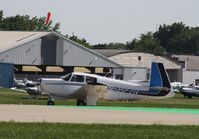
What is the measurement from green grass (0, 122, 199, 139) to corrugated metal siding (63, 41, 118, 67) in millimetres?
63304

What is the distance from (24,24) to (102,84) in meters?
109

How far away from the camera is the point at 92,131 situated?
18.5 m

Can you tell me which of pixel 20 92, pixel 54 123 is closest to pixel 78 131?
pixel 54 123

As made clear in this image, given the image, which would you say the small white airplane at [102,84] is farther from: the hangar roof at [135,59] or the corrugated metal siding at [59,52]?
the hangar roof at [135,59]

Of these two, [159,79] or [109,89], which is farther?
[159,79]

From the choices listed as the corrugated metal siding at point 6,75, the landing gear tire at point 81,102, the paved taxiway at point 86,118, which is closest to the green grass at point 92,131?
the paved taxiway at point 86,118

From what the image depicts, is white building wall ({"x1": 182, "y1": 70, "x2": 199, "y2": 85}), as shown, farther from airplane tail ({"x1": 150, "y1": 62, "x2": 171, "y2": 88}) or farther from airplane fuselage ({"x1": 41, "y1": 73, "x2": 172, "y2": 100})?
airplane fuselage ({"x1": 41, "y1": 73, "x2": 172, "y2": 100})

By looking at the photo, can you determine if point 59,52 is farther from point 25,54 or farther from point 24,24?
point 24,24

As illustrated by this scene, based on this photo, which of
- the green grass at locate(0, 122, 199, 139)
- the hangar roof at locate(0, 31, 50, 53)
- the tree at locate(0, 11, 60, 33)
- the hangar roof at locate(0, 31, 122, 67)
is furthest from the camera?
the tree at locate(0, 11, 60, 33)

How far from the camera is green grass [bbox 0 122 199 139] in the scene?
17297 millimetres

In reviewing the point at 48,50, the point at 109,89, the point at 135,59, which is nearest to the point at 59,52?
the point at 48,50

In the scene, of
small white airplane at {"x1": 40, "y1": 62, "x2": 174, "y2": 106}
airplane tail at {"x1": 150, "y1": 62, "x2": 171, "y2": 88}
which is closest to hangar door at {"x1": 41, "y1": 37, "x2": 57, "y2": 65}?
small white airplane at {"x1": 40, "y1": 62, "x2": 174, "y2": 106}

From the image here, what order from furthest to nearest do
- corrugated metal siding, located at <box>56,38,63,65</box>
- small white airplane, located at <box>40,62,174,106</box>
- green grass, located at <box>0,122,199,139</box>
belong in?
corrugated metal siding, located at <box>56,38,63,65</box>
small white airplane, located at <box>40,62,174,106</box>
green grass, located at <box>0,122,199,139</box>

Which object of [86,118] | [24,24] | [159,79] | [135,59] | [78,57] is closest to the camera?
[86,118]
